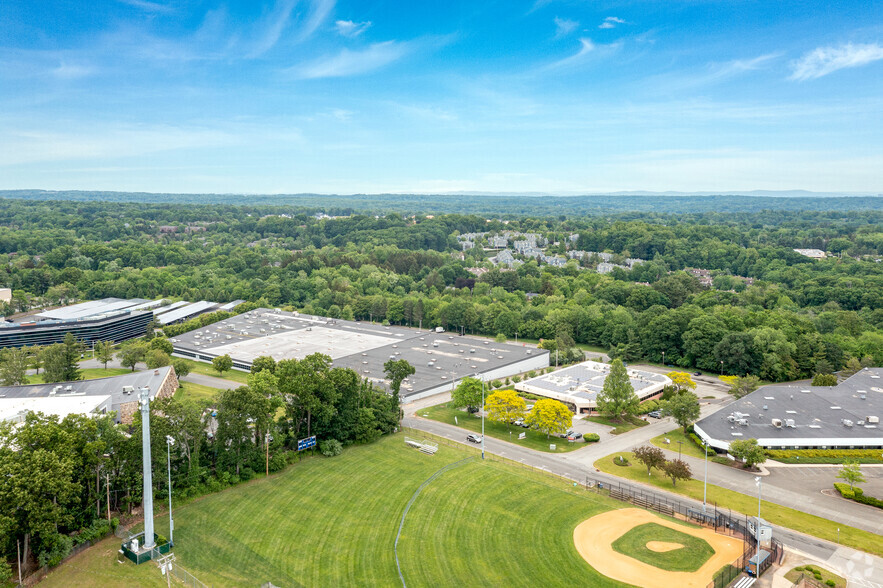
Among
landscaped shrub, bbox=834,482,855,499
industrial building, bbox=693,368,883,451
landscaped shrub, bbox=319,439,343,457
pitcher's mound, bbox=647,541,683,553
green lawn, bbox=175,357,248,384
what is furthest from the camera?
green lawn, bbox=175,357,248,384

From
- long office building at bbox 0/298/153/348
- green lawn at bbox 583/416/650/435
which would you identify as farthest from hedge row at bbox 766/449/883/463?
long office building at bbox 0/298/153/348

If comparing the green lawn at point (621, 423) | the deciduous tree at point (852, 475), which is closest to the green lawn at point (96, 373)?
the green lawn at point (621, 423)

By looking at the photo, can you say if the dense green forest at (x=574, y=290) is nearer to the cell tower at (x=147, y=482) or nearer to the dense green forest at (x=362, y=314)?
the dense green forest at (x=362, y=314)

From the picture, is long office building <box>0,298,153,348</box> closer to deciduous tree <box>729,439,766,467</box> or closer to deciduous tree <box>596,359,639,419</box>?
deciduous tree <box>596,359,639,419</box>

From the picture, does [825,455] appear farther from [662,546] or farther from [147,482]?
[147,482]

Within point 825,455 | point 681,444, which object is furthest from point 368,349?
point 825,455

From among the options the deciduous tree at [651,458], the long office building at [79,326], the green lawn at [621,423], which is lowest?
the green lawn at [621,423]
